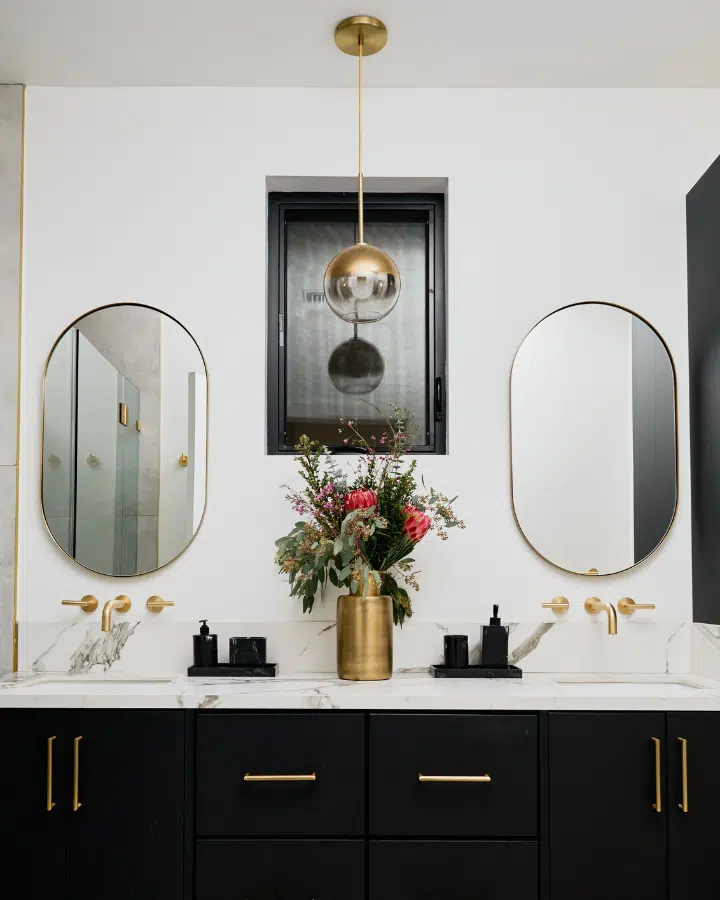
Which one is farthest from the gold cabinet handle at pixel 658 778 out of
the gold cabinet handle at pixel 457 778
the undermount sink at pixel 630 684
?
the gold cabinet handle at pixel 457 778

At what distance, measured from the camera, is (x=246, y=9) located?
219 cm

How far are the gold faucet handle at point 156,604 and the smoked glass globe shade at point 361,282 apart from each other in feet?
3.13

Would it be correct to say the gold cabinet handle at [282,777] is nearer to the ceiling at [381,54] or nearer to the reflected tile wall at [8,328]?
the reflected tile wall at [8,328]

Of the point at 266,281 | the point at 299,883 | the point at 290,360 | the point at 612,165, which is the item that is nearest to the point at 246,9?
the point at 266,281

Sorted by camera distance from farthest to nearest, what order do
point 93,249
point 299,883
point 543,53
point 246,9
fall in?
point 93,249, point 543,53, point 246,9, point 299,883

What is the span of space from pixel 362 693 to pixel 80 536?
0.97 m

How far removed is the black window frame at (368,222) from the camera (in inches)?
103

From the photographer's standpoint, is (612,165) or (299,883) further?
(612,165)

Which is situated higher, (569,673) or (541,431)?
(541,431)

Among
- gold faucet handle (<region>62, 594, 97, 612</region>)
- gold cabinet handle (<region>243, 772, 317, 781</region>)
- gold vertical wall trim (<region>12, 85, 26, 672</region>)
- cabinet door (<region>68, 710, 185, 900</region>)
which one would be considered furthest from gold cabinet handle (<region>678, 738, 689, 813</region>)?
gold vertical wall trim (<region>12, 85, 26, 672</region>)

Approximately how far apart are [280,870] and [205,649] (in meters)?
0.60

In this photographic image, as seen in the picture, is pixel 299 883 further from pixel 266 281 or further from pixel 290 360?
pixel 266 281

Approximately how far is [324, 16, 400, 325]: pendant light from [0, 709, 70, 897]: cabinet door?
1.26 metres

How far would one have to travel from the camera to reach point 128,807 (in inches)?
79.0
